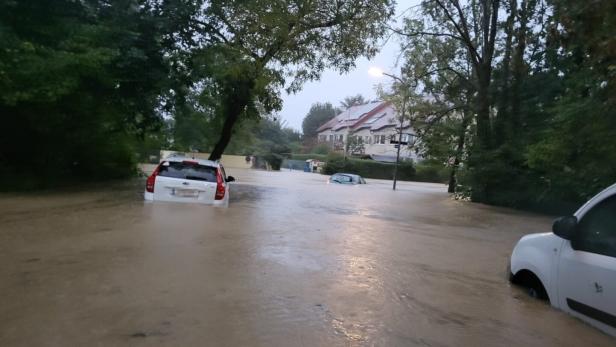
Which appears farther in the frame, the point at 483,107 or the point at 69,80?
the point at 483,107

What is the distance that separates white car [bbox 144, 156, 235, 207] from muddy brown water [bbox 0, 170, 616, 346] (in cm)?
25

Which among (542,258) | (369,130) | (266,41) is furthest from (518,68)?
(369,130)

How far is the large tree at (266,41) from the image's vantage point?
17.5 metres

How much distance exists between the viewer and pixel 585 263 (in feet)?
14.4

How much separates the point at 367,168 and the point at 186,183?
161 feet

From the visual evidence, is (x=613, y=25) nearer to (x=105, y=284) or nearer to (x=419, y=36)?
(x=105, y=284)

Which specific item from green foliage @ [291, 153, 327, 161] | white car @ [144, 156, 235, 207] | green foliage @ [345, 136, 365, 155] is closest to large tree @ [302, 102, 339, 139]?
green foliage @ [291, 153, 327, 161]

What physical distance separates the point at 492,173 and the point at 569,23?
1247 centimetres

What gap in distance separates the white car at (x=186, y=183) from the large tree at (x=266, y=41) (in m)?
5.94

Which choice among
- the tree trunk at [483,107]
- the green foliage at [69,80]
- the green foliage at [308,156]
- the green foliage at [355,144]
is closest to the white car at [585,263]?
the green foliage at [69,80]

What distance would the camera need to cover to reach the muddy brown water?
4.27m

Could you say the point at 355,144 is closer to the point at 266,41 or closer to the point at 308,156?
the point at 308,156

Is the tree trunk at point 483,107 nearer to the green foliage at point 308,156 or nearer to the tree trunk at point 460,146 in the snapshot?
the tree trunk at point 460,146

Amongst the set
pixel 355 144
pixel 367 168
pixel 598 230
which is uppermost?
pixel 355 144
